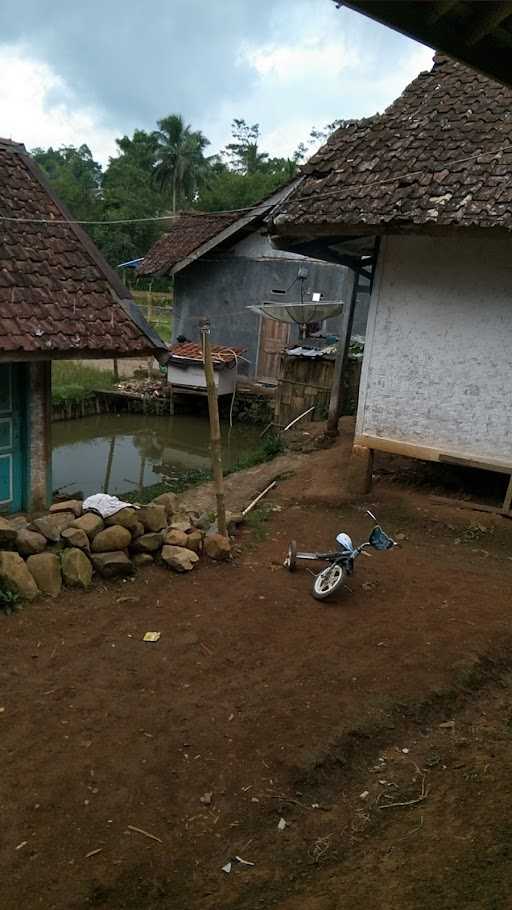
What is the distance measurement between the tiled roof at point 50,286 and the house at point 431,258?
7.21 feet

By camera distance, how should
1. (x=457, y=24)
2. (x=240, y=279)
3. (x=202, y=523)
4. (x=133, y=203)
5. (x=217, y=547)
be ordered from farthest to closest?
(x=133, y=203)
(x=240, y=279)
(x=202, y=523)
(x=217, y=547)
(x=457, y=24)

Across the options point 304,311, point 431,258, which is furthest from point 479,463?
point 304,311

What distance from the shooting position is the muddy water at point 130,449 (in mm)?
13671

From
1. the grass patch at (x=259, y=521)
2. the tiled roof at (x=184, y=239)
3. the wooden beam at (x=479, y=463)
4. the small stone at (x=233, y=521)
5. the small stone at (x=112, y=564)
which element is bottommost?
the grass patch at (x=259, y=521)

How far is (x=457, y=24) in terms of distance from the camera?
2.65 meters

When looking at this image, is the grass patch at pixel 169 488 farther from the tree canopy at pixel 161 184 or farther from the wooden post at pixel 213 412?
the tree canopy at pixel 161 184

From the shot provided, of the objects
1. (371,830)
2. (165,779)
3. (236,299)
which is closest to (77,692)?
(165,779)

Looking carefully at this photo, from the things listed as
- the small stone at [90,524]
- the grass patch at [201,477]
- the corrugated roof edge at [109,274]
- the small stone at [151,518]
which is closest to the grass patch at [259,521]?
the small stone at [151,518]

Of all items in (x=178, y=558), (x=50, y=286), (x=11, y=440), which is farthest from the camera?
(x=11, y=440)

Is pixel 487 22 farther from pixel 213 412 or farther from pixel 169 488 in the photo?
pixel 169 488

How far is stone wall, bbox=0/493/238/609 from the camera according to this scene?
5.50 meters

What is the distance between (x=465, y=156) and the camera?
746 cm

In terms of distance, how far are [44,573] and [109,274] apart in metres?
3.72

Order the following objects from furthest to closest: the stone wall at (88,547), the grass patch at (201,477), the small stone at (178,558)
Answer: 1. the grass patch at (201,477)
2. the small stone at (178,558)
3. the stone wall at (88,547)
